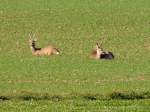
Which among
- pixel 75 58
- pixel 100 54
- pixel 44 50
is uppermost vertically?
pixel 44 50

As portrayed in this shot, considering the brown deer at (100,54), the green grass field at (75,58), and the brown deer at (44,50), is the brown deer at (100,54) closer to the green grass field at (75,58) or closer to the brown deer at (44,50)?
the green grass field at (75,58)

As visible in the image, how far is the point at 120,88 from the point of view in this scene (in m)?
18.9

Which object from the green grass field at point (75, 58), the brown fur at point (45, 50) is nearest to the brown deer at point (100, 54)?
the green grass field at point (75, 58)

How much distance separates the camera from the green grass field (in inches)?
517

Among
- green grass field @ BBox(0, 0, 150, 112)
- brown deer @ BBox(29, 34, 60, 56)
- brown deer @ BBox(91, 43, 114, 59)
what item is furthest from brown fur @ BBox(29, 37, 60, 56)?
brown deer @ BBox(91, 43, 114, 59)

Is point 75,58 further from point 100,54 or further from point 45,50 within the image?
point 45,50

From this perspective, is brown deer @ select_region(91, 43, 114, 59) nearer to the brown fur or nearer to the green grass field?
the green grass field

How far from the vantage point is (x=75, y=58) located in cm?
2559

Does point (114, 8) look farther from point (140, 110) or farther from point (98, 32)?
point (140, 110)

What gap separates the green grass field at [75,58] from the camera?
13.1 m

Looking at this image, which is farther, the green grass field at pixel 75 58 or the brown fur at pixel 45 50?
the brown fur at pixel 45 50

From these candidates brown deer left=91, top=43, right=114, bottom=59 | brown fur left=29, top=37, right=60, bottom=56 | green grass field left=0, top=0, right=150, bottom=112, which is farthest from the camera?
brown fur left=29, top=37, right=60, bottom=56

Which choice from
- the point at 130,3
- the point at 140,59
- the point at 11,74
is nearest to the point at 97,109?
the point at 11,74

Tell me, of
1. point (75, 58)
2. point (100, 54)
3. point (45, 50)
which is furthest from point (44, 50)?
point (100, 54)
